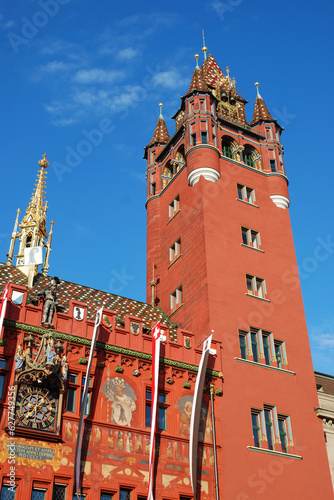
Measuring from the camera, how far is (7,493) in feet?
71.2

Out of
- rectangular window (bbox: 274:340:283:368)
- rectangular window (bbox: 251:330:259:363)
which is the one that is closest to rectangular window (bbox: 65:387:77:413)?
rectangular window (bbox: 251:330:259:363)

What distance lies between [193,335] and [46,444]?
32.0 feet

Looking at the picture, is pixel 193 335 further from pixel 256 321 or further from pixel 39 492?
pixel 39 492

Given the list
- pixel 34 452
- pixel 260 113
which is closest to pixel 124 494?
pixel 34 452

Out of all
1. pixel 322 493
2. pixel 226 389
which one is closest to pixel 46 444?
pixel 226 389

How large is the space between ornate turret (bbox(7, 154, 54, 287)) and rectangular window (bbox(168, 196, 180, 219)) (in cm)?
754

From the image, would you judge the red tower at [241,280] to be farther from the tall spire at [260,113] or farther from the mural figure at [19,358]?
the mural figure at [19,358]

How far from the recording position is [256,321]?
1286 inches

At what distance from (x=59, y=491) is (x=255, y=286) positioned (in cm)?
1583

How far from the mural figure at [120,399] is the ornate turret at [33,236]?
7670mm

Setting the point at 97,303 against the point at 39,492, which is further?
the point at 97,303

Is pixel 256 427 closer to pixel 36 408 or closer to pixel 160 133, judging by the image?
pixel 36 408

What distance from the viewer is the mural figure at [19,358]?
23734mm

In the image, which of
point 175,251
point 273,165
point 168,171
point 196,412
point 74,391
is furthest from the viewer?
point 168,171
